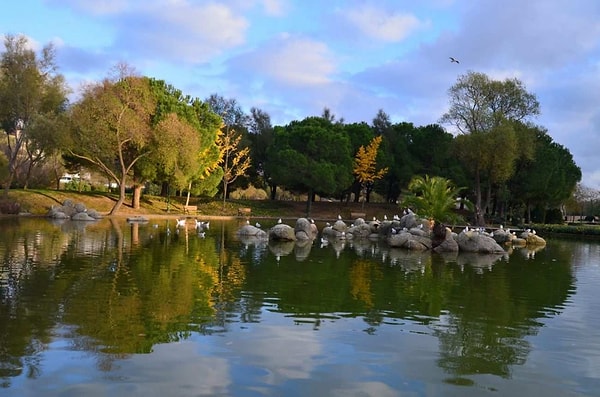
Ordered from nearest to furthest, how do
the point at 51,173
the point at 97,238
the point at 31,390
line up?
1. the point at 31,390
2. the point at 97,238
3. the point at 51,173

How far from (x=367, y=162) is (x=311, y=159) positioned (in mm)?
6731

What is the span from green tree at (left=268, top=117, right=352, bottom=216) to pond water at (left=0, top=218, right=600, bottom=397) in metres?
37.6

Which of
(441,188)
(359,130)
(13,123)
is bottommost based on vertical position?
(441,188)

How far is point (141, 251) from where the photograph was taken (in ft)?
57.0

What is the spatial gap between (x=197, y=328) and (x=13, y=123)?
39975 mm

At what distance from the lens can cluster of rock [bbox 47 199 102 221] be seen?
1323 inches

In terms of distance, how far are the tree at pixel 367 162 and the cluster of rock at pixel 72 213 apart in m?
29.9

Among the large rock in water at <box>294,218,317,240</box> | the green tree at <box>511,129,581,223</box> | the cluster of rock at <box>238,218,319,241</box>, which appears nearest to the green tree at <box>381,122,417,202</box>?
the green tree at <box>511,129,581,223</box>

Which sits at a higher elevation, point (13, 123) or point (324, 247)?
point (13, 123)

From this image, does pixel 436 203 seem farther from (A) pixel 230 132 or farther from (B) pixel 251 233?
(A) pixel 230 132

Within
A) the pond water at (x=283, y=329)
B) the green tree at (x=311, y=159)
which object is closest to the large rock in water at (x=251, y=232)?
the pond water at (x=283, y=329)

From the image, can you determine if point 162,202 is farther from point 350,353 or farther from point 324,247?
point 350,353

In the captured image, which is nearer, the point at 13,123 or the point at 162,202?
the point at 13,123

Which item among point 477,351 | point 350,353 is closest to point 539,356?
point 477,351
